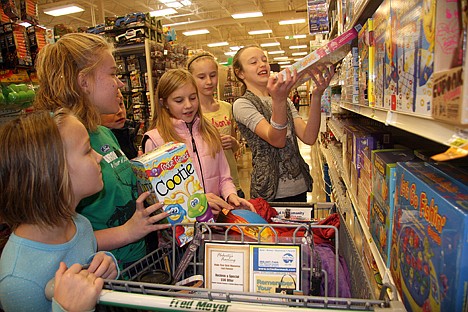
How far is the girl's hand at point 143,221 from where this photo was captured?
48.0 inches

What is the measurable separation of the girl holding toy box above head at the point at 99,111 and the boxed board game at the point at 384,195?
2.55 feet

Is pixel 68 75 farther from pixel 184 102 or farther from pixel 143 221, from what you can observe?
pixel 184 102

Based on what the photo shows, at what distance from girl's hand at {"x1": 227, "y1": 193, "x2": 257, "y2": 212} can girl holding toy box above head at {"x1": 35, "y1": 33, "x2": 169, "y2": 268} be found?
46 centimetres

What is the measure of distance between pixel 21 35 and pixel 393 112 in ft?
11.7

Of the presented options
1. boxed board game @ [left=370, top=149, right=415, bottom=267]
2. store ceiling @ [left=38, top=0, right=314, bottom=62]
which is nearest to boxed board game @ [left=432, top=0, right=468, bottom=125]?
boxed board game @ [left=370, top=149, right=415, bottom=267]

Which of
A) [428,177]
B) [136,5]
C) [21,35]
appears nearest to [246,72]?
[428,177]

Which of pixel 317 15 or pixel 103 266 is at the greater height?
pixel 317 15

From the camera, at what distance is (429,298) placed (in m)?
0.76

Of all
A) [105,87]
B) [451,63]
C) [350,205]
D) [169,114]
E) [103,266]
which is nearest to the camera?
[451,63]

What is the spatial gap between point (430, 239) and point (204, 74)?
224 cm

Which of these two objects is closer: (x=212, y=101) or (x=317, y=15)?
(x=212, y=101)

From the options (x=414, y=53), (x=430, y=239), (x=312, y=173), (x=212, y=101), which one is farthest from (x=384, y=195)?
(x=312, y=173)

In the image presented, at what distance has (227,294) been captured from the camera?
75 cm

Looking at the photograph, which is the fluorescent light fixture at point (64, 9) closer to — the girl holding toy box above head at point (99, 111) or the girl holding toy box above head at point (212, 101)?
the girl holding toy box above head at point (212, 101)
